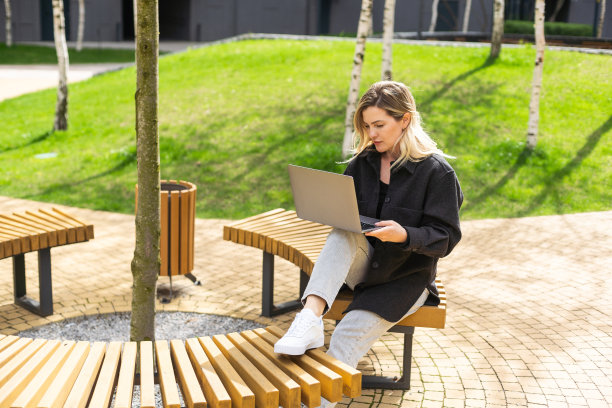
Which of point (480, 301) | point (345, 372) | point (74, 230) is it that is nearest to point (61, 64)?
point (74, 230)

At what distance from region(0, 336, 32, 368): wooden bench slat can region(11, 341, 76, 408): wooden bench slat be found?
0.61ft

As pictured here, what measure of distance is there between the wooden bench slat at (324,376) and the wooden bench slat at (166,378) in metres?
0.58

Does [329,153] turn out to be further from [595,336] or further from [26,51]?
[26,51]

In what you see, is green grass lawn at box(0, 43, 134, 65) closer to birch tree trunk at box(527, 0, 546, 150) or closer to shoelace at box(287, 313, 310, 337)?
birch tree trunk at box(527, 0, 546, 150)

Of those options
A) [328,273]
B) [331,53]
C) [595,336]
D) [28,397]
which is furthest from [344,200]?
[331,53]

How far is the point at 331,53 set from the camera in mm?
16094

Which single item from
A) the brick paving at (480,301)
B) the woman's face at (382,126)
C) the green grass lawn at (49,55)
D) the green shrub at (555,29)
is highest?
the green shrub at (555,29)

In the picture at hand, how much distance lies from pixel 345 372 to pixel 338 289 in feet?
1.75

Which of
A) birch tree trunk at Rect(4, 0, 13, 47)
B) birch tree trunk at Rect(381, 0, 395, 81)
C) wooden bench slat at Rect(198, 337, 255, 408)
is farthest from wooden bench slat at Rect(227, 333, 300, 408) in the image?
birch tree trunk at Rect(4, 0, 13, 47)

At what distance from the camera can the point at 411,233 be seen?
346cm

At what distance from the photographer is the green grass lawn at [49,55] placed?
26.7m

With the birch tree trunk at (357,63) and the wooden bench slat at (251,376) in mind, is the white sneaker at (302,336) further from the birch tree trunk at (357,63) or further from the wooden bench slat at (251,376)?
the birch tree trunk at (357,63)

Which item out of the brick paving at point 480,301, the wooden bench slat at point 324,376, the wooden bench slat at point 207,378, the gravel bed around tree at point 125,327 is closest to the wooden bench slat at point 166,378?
the wooden bench slat at point 207,378

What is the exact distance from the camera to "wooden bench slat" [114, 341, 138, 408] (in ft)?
9.31
